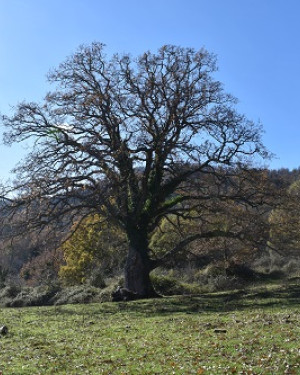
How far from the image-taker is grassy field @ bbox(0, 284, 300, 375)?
8875mm

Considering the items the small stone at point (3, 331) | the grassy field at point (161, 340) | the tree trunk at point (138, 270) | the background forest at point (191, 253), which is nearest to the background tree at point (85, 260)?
the background forest at point (191, 253)

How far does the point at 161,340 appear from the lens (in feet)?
38.0

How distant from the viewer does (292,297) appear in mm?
18516

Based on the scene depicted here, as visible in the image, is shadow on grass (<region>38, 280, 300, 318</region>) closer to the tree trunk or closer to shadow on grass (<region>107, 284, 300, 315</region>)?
shadow on grass (<region>107, 284, 300, 315</region>)

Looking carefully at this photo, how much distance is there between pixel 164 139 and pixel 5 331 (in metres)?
12.6

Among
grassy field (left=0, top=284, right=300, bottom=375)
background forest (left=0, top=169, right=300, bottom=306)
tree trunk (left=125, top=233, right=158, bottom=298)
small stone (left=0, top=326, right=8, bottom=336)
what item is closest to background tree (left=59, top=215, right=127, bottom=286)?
background forest (left=0, top=169, right=300, bottom=306)

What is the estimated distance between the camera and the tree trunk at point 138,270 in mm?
23234

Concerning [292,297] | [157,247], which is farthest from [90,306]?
[157,247]

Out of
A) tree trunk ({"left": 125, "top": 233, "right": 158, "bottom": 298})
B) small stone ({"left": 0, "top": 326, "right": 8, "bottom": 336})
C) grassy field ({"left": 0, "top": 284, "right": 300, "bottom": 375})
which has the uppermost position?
tree trunk ({"left": 125, "top": 233, "right": 158, "bottom": 298})

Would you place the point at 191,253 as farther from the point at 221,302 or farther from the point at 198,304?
the point at 198,304

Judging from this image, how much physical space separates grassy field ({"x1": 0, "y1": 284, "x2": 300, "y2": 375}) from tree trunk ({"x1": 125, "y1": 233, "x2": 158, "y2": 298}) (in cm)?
412

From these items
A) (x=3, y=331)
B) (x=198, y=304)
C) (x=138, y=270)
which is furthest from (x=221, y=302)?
(x=3, y=331)

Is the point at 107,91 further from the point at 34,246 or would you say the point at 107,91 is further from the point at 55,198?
the point at 34,246

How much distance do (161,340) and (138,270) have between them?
1181 centimetres
